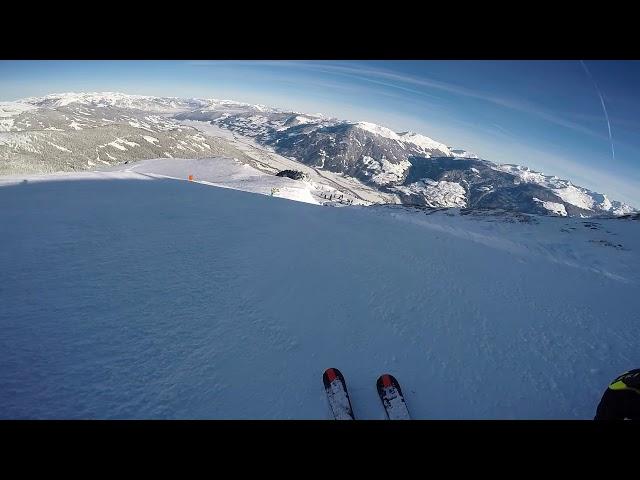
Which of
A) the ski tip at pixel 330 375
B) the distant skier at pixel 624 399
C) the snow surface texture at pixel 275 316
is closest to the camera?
the distant skier at pixel 624 399

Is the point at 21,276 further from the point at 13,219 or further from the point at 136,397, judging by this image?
the point at 136,397

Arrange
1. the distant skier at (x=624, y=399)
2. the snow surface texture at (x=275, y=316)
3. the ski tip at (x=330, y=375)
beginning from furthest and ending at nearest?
1. the ski tip at (x=330, y=375)
2. the snow surface texture at (x=275, y=316)
3. the distant skier at (x=624, y=399)

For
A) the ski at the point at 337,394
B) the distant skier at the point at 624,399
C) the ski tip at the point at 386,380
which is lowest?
the ski at the point at 337,394

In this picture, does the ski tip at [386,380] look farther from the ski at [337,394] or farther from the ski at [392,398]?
the ski at [337,394]

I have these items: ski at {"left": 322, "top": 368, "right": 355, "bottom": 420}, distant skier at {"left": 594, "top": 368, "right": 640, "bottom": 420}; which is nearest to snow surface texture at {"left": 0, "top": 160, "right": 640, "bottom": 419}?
ski at {"left": 322, "top": 368, "right": 355, "bottom": 420}

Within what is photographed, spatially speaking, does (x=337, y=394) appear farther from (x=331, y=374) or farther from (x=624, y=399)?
(x=624, y=399)

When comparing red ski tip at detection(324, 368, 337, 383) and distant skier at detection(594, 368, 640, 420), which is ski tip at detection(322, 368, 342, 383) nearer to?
red ski tip at detection(324, 368, 337, 383)

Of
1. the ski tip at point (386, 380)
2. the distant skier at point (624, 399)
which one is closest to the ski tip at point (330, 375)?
the ski tip at point (386, 380)
